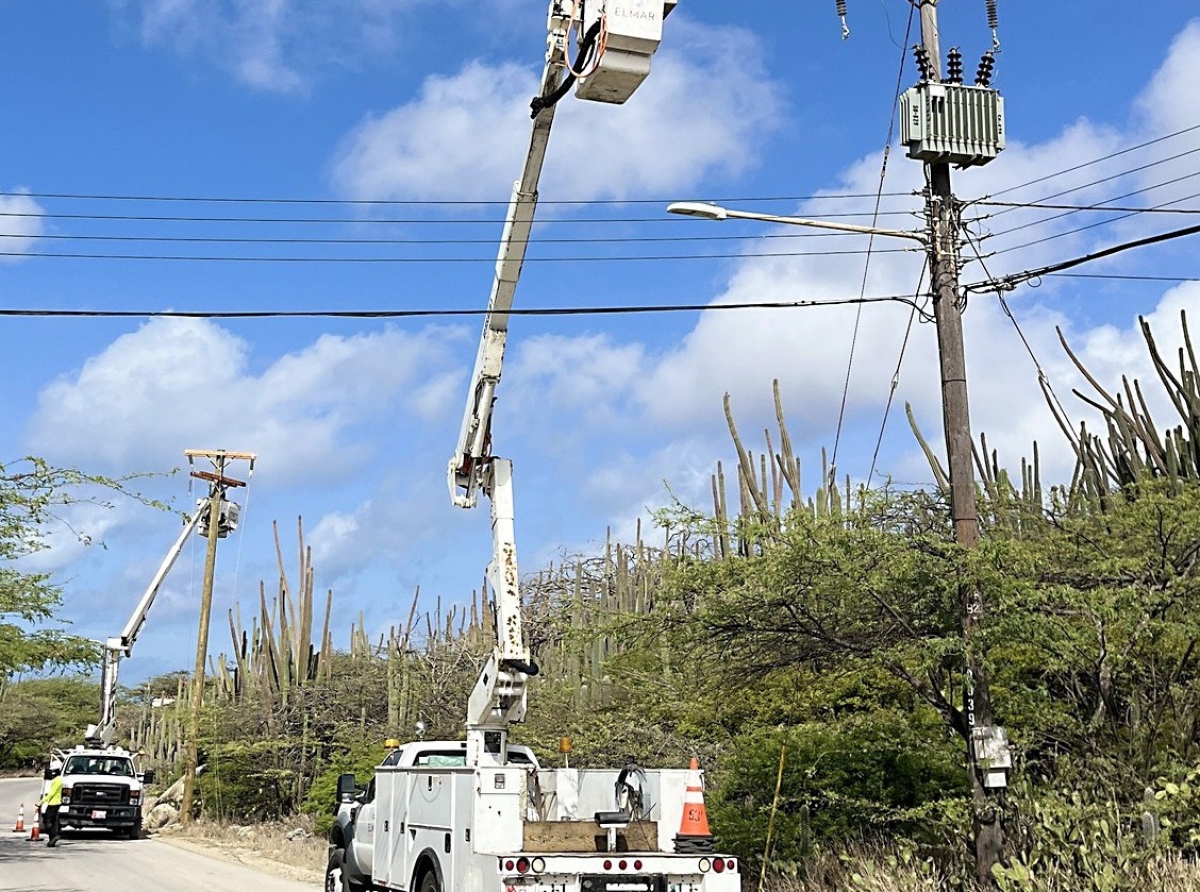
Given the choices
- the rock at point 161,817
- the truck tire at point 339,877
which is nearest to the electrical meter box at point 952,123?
the truck tire at point 339,877

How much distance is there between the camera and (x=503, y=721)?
13.1 m

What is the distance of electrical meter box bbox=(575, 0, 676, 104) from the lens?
8539 millimetres

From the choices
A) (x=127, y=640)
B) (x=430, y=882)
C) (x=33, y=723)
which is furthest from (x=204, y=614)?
(x=33, y=723)

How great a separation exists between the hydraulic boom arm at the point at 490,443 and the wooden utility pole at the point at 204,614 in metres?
22.7

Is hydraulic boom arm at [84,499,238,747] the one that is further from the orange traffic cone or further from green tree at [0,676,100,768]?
green tree at [0,676,100,768]

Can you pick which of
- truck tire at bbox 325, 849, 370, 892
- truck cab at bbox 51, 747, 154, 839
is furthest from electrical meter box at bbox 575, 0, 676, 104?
truck cab at bbox 51, 747, 154, 839

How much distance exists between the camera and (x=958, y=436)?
43.9 ft

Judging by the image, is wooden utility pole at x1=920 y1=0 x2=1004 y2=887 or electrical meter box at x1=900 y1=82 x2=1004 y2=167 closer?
wooden utility pole at x1=920 y1=0 x2=1004 y2=887

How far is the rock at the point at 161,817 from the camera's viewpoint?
36.4 m

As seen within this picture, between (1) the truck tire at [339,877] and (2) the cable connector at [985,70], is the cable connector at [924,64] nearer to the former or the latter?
(2) the cable connector at [985,70]

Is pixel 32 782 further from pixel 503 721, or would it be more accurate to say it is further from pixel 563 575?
pixel 503 721

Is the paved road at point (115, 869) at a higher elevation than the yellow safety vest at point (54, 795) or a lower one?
lower

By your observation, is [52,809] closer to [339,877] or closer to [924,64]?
[339,877]

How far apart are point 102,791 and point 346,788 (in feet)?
57.4
